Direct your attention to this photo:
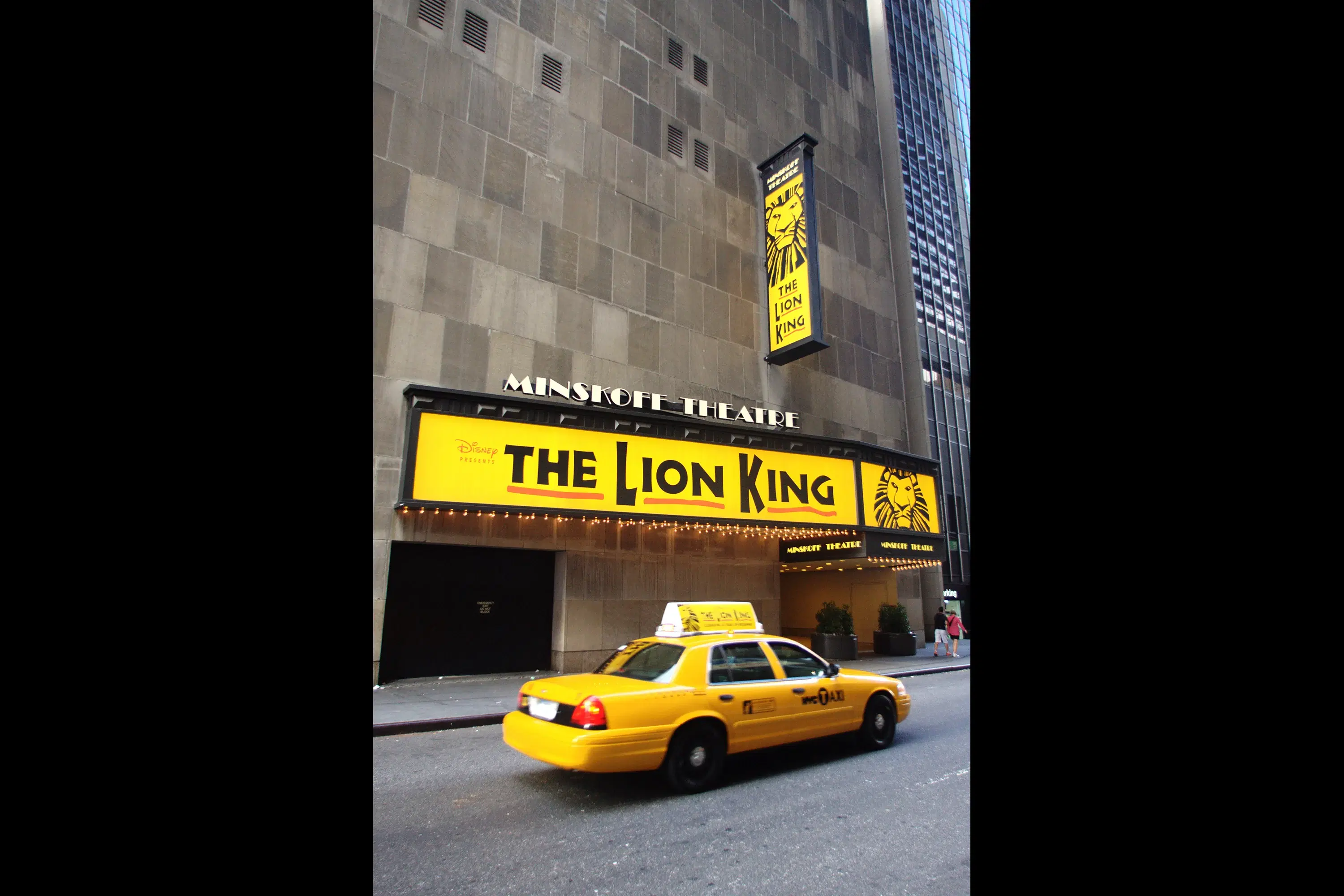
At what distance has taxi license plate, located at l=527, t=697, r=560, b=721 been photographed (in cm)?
603

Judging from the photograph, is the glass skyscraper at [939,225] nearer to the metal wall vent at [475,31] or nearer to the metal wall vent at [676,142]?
the metal wall vent at [676,142]

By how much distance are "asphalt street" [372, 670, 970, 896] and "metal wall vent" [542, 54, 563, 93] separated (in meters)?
16.3

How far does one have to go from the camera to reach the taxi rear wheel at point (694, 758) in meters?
5.94

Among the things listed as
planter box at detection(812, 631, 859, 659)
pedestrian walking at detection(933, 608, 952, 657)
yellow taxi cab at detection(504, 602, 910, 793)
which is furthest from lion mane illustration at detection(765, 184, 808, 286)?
yellow taxi cab at detection(504, 602, 910, 793)

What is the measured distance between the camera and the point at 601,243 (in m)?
17.2

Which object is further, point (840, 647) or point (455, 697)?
point (840, 647)

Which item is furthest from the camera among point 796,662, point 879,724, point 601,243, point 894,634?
point 894,634

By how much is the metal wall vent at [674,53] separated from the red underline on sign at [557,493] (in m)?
14.3

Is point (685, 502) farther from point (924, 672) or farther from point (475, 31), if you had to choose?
point (475, 31)

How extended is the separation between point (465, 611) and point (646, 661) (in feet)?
28.9

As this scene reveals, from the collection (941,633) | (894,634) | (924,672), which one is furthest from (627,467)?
(941,633)

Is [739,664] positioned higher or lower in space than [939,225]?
lower

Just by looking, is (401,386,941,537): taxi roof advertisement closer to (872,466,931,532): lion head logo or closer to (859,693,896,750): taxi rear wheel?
(872,466,931,532): lion head logo
